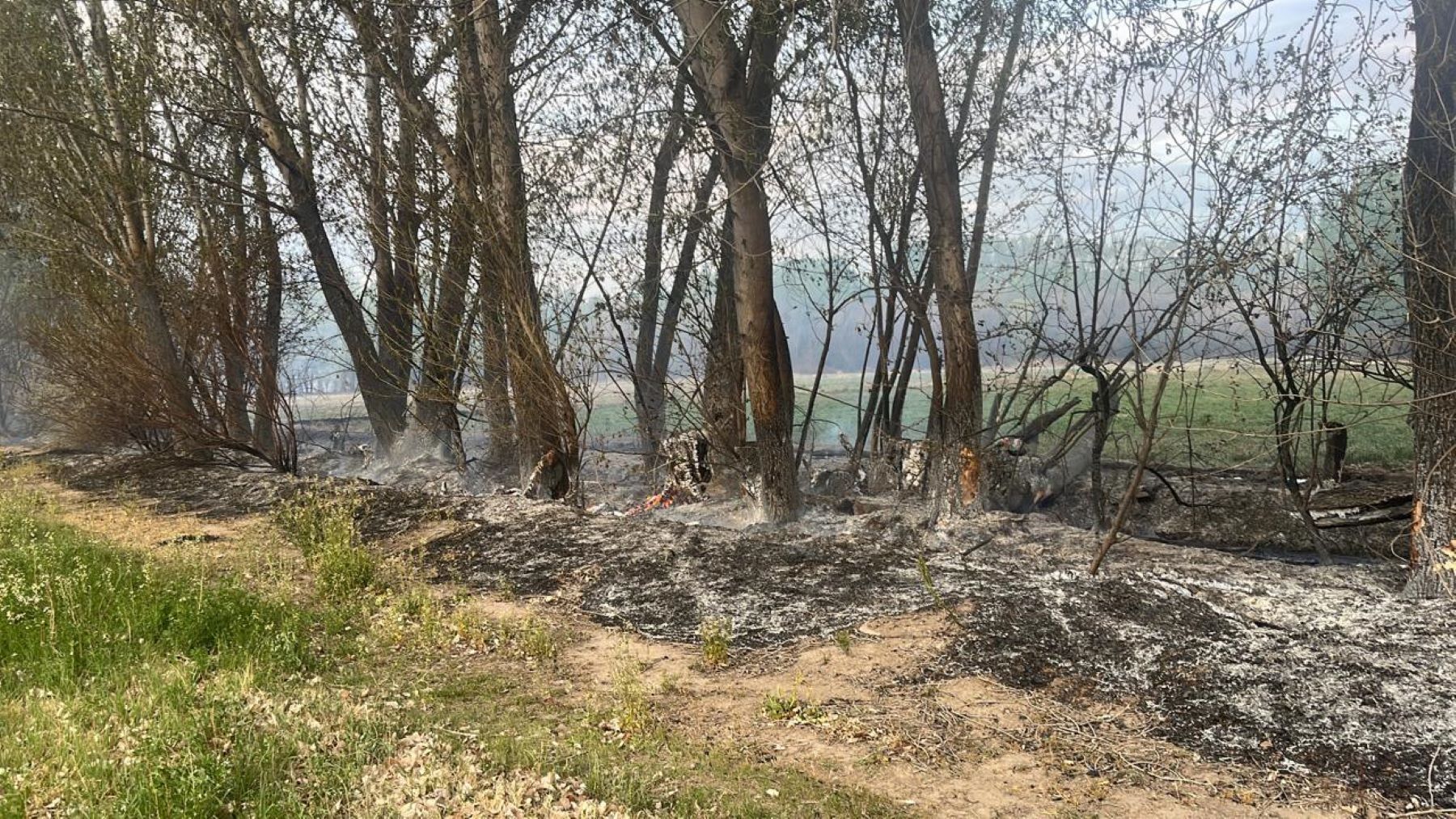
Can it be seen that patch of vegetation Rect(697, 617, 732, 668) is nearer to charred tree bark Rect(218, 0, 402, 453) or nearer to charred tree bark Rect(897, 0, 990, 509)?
charred tree bark Rect(897, 0, 990, 509)

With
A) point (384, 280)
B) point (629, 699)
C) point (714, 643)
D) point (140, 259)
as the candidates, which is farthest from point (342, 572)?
point (140, 259)

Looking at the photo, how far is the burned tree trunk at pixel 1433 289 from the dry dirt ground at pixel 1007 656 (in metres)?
0.43

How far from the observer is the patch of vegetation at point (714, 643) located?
5684 millimetres

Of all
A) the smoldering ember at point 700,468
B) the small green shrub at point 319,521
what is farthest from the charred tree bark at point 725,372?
the small green shrub at point 319,521

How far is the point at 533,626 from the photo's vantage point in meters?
6.24

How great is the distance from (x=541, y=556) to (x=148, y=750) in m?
4.44

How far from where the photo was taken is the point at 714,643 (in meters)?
5.71

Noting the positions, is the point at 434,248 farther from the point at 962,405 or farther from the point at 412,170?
the point at 962,405

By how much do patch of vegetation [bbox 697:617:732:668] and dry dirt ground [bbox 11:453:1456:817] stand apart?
0.23 feet

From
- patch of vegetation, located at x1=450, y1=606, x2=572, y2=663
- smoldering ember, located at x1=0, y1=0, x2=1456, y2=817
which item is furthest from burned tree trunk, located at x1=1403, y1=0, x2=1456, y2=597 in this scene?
patch of vegetation, located at x1=450, y1=606, x2=572, y2=663

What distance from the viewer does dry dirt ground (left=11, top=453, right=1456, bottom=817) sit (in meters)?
4.27

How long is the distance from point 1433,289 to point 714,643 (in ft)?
16.4

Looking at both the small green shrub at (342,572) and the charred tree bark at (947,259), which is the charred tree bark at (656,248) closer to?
the charred tree bark at (947,259)

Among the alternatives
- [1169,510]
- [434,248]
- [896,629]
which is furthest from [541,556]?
[1169,510]
